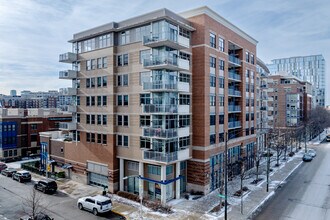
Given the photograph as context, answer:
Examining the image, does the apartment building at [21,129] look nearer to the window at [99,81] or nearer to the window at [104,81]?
the window at [99,81]

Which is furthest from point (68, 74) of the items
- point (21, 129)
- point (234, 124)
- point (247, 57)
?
point (247, 57)

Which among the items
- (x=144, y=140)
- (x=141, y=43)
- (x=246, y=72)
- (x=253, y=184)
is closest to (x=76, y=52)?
(x=141, y=43)

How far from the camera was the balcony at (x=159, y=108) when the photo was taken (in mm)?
26875

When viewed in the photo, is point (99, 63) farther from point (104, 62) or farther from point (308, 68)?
point (308, 68)

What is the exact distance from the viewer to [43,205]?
2725 cm

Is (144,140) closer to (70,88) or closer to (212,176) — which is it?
(212,176)

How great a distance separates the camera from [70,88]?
3619cm

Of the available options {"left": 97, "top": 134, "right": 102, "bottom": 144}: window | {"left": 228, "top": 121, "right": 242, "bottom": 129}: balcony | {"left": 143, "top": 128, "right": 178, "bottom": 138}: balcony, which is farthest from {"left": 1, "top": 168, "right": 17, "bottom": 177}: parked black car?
{"left": 228, "top": 121, "right": 242, "bottom": 129}: balcony

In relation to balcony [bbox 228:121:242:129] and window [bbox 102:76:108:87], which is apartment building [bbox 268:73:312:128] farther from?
window [bbox 102:76:108:87]

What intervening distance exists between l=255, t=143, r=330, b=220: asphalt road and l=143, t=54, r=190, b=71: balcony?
17.1 meters

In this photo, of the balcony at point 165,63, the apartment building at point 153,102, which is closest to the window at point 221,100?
the apartment building at point 153,102

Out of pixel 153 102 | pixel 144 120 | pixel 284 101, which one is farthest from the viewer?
pixel 284 101

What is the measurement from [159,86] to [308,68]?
582ft

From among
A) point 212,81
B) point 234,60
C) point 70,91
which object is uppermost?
point 234,60
